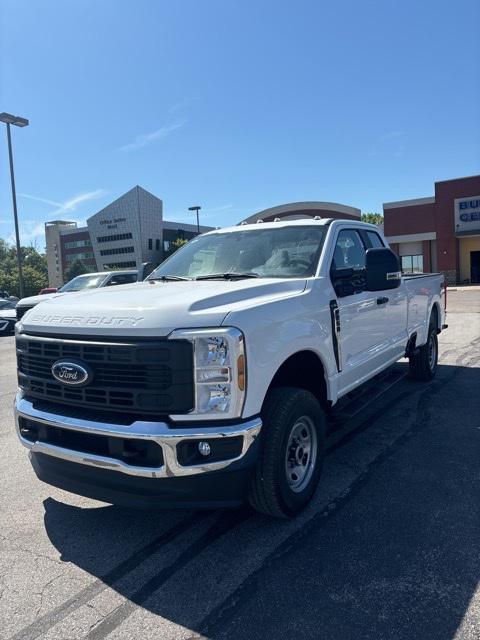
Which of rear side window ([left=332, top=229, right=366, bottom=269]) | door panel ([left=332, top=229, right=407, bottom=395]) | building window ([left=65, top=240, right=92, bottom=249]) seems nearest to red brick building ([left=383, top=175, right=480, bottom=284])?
door panel ([left=332, top=229, right=407, bottom=395])

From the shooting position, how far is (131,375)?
2.87 meters

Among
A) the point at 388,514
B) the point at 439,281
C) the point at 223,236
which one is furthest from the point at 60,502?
the point at 439,281

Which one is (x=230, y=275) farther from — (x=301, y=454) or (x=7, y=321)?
(x=7, y=321)

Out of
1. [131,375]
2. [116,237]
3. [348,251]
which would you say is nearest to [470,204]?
[348,251]

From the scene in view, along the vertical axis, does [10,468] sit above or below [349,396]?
below

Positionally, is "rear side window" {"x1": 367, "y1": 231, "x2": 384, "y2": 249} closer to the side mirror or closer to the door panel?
the door panel

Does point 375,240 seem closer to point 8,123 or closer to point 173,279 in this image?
point 173,279

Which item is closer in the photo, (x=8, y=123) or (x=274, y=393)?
(x=274, y=393)

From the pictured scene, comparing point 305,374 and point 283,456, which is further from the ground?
point 305,374

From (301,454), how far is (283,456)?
0.41 m

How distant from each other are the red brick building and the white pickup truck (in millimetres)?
38587

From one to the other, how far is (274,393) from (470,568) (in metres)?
1.46

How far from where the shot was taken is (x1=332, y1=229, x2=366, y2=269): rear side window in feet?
14.6

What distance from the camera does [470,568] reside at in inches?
112
